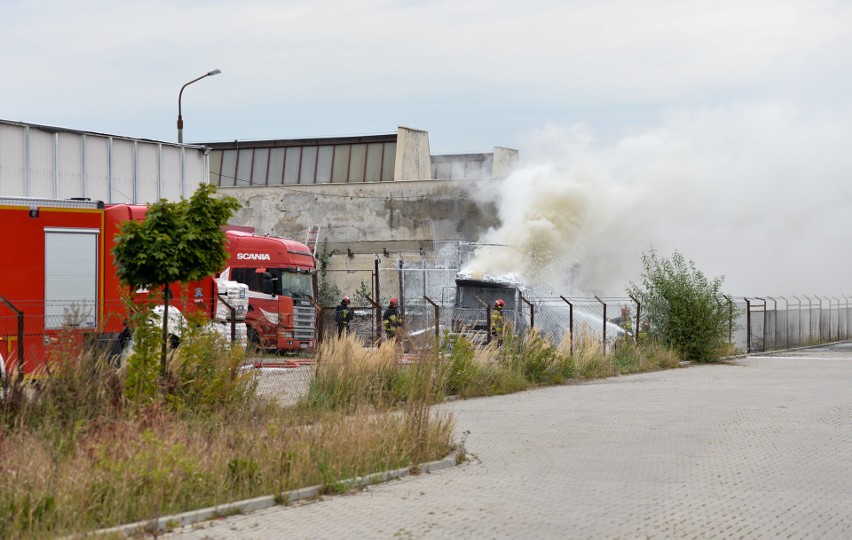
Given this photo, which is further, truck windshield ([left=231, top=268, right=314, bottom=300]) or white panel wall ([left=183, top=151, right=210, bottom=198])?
truck windshield ([left=231, top=268, right=314, bottom=300])

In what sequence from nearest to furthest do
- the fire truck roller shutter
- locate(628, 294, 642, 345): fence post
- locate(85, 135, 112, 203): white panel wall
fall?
1. the fire truck roller shutter
2. locate(85, 135, 112, 203): white panel wall
3. locate(628, 294, 642, 345): fence post

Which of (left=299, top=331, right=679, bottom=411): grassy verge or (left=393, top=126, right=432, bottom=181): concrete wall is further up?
(left=393, top=126, right=432, bottom=181): concrete wall

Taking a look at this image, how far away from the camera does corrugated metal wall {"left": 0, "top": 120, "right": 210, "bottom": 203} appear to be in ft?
76.9

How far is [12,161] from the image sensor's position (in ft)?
76.3

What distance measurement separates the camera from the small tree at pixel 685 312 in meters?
29.7

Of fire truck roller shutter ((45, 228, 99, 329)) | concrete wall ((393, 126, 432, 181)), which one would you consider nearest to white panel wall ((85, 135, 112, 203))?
fire truck roller shutter ((45, 228, 99, 329))

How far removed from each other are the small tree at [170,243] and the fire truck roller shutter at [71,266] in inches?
210

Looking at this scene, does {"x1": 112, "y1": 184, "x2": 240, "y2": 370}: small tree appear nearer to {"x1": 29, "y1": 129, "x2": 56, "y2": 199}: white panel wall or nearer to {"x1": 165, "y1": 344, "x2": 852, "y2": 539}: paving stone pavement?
{"x1": 165, "y1": 344, "x2": 852, "y2": 539}: paving stone pavement

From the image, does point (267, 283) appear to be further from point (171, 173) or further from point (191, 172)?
point (171, 173)

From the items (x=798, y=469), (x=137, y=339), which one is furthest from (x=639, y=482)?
(x=137, y=339)

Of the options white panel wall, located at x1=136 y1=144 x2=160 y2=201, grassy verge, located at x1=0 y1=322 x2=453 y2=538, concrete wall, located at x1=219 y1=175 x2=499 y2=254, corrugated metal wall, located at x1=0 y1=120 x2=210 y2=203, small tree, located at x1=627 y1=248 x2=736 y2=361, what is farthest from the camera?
concrete wall, located at x1=219 y1=175 x2=499 y2=254

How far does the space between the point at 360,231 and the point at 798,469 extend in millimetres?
42223

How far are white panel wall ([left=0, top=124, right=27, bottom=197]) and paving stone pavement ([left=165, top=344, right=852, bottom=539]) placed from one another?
11.5 meters

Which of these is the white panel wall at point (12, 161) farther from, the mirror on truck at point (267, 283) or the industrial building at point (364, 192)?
the industrial building at point (364, 192)
